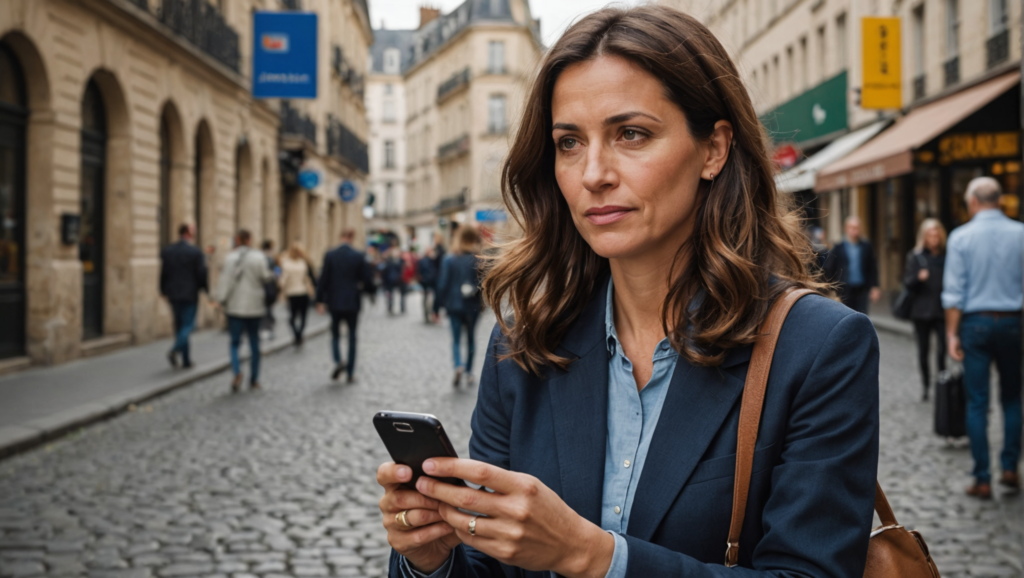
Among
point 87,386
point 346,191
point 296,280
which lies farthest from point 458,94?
point 87,386

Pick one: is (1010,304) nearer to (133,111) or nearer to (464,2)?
(133,111)

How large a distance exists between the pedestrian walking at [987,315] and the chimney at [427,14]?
8506 cm

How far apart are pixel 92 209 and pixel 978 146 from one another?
15.6 meters

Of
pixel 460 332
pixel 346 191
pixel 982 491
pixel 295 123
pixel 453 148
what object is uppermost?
pixel 453 148

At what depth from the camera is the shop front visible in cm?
1845

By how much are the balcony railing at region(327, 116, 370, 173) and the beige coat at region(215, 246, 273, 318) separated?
27.5 m

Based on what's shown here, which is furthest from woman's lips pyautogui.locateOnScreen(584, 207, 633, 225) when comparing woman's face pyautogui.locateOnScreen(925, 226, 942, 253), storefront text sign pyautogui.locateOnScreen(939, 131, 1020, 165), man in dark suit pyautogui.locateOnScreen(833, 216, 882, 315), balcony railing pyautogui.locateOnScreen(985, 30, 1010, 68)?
balcony railing pyautogui.locateOnScreen(985, 30, 1010, 68)

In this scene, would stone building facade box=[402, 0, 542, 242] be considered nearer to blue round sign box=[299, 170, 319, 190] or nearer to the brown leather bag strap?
blue round sign box=[299, 170, 319, 190]

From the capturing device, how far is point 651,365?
1.96 m

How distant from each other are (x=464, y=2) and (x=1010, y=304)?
71.2 m

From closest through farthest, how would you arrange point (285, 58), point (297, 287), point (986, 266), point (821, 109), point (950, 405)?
point (986, 266), point (950, 405), point (285, 58), point (297, 287), point (821, 109)

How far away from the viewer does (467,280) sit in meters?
13.3

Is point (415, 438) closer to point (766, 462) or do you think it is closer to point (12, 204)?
point (766, 462)

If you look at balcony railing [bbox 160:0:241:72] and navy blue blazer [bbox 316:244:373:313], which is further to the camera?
balcony railing [bbox 160:0:241:72]
